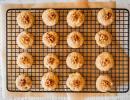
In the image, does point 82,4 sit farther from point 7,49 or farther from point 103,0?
point 7,49

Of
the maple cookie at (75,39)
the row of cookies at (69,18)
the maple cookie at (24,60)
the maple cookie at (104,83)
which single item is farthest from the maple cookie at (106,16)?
the maple cookie at (24,60)

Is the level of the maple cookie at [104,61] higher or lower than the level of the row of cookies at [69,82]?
higher

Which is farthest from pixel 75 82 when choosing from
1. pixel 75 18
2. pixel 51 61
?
pixel 75 18

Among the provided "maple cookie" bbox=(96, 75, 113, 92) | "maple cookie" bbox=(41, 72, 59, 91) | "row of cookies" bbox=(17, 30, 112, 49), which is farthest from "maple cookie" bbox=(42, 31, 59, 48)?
"maple cookie" bbox=(96, 75, 113, 92)

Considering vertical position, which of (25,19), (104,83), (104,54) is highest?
(25,19)

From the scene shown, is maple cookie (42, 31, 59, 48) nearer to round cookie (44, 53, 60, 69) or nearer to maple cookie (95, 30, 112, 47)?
round cookie (44, 53, 60, 69)

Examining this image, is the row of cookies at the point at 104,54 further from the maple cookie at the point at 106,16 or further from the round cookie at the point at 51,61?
the round cookie at the point at 51,61

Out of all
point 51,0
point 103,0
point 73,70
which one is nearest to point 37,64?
point 73,70

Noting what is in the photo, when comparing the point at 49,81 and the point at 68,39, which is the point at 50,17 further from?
the point at 49,81
